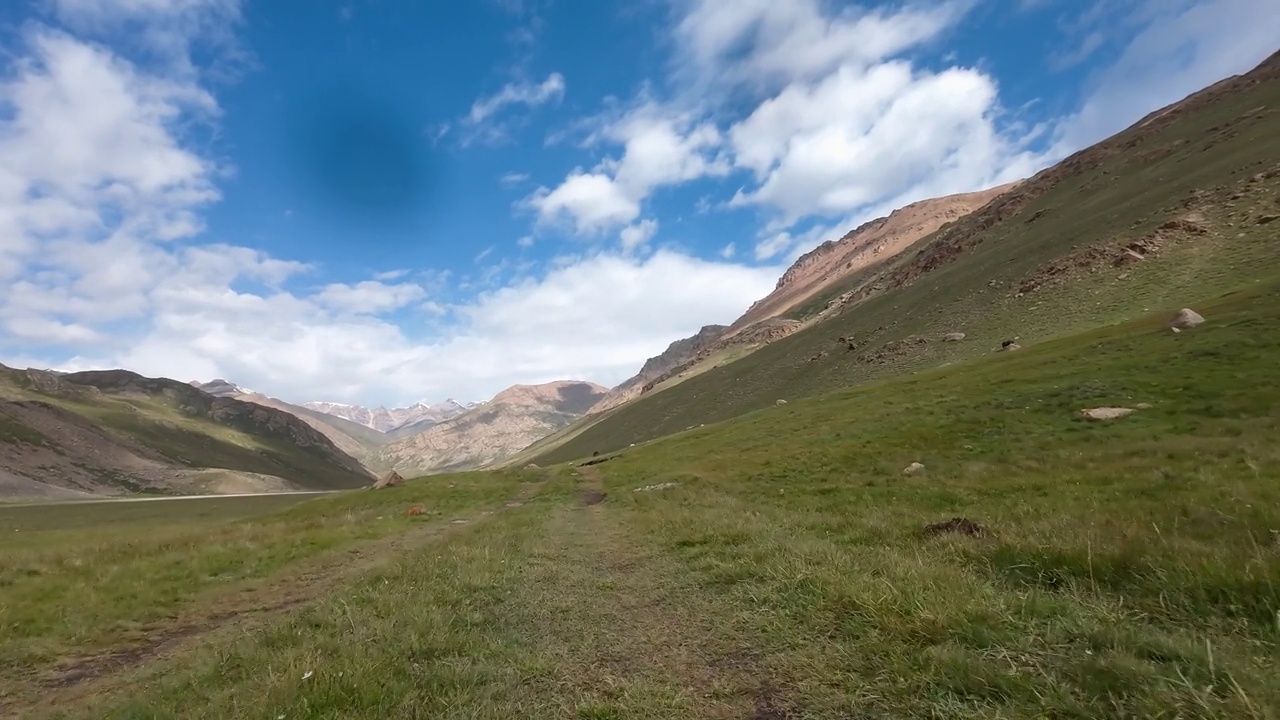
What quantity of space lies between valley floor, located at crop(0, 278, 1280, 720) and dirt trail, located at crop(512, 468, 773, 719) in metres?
0.05

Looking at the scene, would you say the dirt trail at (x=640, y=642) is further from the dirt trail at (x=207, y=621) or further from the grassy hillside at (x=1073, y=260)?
the grassy hillside at (x=1073, y=260)

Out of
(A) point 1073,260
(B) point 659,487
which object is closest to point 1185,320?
(A) point 1073,260

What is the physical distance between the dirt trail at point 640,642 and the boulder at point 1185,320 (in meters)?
47.8

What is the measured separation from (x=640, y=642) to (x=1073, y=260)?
91125mm

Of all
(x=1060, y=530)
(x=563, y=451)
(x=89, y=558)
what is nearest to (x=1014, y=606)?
(x=1060, y=530)

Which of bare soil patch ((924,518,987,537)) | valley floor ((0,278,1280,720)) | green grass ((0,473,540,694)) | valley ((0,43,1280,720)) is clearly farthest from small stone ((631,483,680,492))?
bare soil patch ((924,518,987,537))

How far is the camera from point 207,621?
1384cm

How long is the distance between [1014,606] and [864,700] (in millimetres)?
2814

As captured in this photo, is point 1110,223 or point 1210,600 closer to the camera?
point 1210,600

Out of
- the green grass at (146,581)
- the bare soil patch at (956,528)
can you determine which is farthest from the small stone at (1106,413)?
the green grass at (146,581)

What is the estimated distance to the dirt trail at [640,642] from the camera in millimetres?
6227

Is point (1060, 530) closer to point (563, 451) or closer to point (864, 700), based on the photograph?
point (864, 700)

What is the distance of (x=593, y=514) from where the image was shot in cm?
2927

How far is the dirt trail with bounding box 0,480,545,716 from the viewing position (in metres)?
9.80
